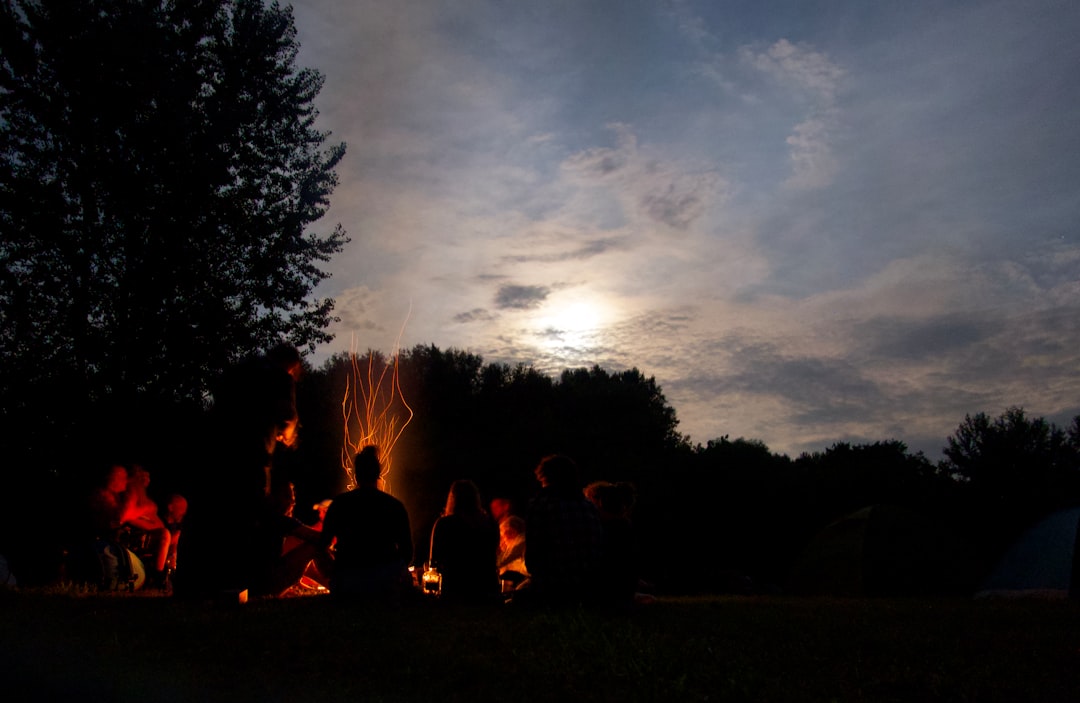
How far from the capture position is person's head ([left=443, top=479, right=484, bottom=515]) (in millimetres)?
7871

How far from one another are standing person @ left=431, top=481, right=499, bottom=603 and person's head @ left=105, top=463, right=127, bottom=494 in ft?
11.0

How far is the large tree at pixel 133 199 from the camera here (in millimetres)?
14289

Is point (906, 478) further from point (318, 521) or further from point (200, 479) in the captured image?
point (200, 479)

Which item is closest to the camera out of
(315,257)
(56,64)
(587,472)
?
(56,64)

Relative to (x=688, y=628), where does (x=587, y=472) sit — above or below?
above

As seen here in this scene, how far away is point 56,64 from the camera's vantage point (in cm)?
1433

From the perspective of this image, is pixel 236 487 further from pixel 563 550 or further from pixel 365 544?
pixel 563 550

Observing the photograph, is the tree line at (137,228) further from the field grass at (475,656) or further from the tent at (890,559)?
the field grass at (475,656)

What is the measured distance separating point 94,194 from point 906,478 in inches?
1109

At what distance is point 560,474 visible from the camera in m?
7.18

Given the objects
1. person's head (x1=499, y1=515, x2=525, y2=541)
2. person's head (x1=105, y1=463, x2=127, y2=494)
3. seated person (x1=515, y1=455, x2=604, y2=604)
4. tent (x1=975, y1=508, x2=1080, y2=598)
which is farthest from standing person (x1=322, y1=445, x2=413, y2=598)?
tent (x1=975, y1=508, x2=1080, y2=598)

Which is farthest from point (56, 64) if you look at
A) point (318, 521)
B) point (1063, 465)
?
point (1063, 465)

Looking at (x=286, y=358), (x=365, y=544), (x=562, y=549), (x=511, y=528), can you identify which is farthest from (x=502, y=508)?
(x=286, y=358)

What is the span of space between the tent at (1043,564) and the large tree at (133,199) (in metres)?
14.7
